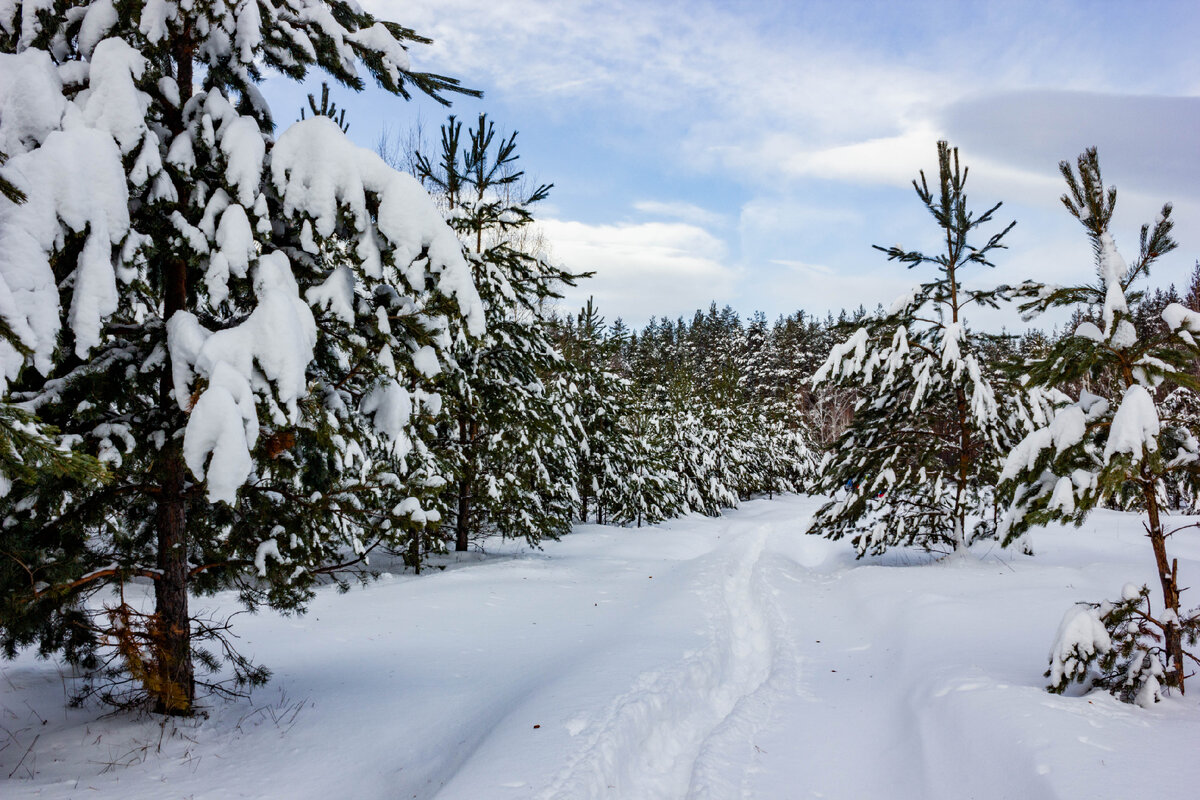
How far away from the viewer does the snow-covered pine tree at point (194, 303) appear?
118 inches

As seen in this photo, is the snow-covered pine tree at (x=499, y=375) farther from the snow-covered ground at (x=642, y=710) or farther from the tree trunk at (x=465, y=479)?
the snow-covered ground at (x=642, y=710)

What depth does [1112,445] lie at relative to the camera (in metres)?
3.79

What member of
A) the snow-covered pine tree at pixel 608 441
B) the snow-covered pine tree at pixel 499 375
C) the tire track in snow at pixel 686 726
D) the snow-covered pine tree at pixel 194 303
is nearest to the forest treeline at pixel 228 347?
the snow-covered pine tree at pixel 194 303

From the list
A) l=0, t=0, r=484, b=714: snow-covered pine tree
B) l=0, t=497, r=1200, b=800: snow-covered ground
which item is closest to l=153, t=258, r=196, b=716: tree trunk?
l=0, t=0, r=484, b=714: snow-covered pine tree

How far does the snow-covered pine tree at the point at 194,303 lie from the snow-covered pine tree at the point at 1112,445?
4322 mm

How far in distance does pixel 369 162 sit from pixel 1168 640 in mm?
6331

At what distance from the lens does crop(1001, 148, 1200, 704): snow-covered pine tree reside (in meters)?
3.91

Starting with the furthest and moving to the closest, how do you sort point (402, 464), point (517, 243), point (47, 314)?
point (517, 243) → point (402, 464) → point (47, 314)

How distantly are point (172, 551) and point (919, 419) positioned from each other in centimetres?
1090

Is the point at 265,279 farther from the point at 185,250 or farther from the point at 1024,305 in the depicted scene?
the point at 1024,305

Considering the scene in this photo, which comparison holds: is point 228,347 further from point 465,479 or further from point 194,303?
point 465,479

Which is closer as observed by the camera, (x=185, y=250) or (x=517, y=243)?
(x=185, y=250)

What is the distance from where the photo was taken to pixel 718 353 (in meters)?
60.8

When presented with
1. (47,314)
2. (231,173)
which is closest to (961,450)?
(231,173)
